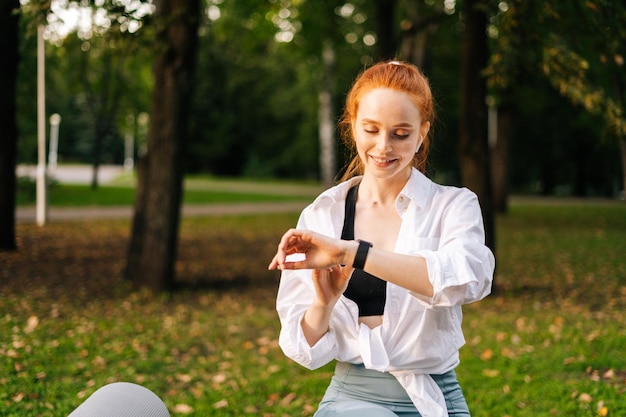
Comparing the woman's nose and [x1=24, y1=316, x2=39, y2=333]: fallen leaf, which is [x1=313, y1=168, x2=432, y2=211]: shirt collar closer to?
the woman's nose

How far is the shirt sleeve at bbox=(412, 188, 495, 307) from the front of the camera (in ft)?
7.08

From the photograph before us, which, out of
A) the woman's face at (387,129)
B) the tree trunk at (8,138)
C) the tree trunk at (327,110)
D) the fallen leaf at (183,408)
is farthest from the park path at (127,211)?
the woman's face at (387,129)

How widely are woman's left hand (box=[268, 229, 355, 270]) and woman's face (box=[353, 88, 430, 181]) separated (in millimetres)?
447

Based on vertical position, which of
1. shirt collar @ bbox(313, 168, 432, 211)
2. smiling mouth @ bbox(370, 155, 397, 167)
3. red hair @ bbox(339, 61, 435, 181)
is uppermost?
red hair @ bbox(339, 61, 435, 181)

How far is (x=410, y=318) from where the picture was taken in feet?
8.04

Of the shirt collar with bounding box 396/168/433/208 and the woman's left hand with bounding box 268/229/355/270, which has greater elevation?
the shirt collar with bounding box 396/168/433/208

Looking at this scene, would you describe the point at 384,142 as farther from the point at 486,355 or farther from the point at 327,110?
the point at 327,110

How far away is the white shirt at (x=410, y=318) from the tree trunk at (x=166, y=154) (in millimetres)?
7202

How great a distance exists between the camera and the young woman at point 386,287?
242 cm

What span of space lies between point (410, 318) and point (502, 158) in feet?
74.5

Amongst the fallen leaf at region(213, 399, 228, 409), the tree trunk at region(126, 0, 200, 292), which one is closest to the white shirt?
the fallen leaf at region(213, 399, 228, 409)

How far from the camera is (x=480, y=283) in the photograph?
2.22 m

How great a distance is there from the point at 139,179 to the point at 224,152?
44.0m

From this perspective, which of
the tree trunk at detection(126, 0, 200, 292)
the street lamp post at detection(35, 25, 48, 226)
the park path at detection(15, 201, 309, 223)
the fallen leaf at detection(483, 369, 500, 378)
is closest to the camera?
the fallen leaf at detection(483, 369, 500, 378)
